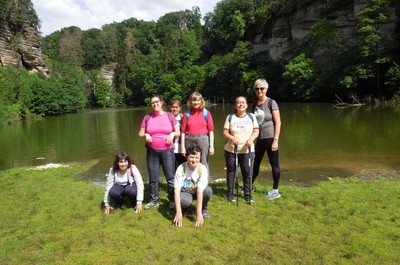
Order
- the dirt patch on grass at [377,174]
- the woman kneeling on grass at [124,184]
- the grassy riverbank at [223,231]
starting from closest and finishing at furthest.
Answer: the grassy riverbank at [223,231]
the woman kneeling on grass at [124,184]
the dirt patch on grass at [377,174]

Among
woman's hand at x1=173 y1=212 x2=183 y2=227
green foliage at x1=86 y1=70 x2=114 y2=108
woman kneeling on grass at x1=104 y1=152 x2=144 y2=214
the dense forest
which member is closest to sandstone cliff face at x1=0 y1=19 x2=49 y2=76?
A: the dense forest

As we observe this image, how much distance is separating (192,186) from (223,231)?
0.94 m

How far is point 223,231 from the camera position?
198 inches

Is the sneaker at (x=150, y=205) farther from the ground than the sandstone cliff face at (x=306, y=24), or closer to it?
closer to it

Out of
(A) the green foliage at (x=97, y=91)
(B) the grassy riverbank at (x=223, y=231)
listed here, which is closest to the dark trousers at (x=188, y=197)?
(B) the grassy riverbank at (x=223, y=231)

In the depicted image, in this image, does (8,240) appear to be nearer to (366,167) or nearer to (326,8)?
(366,167)

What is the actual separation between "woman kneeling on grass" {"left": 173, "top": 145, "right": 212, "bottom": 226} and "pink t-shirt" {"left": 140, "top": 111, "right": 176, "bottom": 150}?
709 mm

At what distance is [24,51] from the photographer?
55938 millimetres

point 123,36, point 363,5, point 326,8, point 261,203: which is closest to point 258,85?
point 261,203

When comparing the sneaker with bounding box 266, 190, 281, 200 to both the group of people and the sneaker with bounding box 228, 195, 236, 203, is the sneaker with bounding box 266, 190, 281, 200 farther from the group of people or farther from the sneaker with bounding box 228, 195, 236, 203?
the sneaker with bounding box 228, 195, 236, 203

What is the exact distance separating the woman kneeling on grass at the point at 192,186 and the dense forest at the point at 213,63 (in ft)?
108

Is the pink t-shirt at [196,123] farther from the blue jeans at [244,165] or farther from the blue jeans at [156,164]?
the blue jeans at [244,165]

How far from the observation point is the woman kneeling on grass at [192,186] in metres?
5.36

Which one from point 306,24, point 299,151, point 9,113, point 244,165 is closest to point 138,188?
point 244,165
